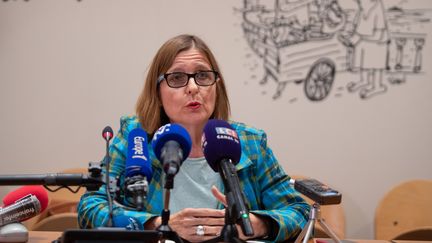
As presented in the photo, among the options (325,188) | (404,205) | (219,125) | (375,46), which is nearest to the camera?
(219,125)

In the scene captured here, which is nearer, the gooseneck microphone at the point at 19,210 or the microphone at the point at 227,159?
the microphone at the point at 227,159

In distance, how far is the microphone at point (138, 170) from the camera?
1.15 meters

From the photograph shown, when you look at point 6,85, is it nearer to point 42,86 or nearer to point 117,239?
point 42,86

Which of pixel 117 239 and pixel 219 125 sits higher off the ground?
pixel 219 125

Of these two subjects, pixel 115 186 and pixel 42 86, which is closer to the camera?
pixel 115 186

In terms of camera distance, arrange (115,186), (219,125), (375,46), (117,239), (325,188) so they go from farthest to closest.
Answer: (375,46), (325,188), (219,125), (115,186), (117,239)

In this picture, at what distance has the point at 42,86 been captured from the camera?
12.9 feet

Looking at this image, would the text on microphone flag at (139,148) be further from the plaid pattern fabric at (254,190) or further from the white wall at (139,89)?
the white wall at (139,89)

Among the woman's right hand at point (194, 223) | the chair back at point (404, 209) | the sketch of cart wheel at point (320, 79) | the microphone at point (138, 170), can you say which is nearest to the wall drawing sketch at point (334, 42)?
the sketch of cart wheel at point (320, 79)

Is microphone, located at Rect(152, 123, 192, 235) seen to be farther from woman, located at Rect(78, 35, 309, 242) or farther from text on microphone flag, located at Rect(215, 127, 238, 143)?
woman, located at Rect(78, 35, 309, 242)

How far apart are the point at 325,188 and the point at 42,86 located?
290 cm

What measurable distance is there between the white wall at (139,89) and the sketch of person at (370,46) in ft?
0.24

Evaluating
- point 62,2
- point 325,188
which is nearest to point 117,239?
point 325,188

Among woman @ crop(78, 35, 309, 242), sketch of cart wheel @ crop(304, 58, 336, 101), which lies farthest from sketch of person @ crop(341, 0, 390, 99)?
woman @ crop(78, 35, 309, 242)
